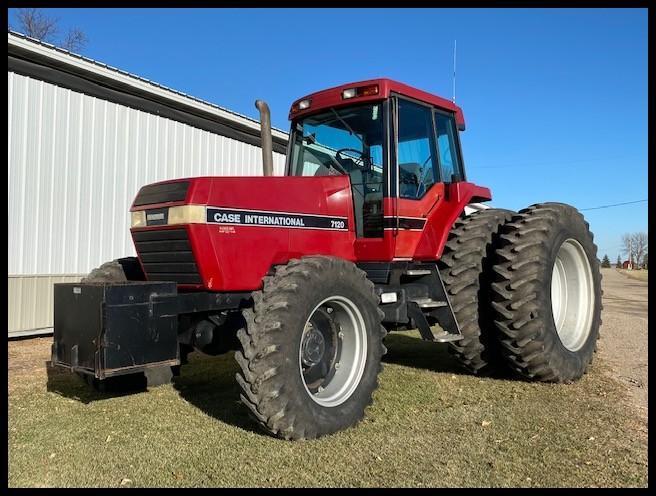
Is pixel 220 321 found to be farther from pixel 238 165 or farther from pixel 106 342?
pixel 238 165

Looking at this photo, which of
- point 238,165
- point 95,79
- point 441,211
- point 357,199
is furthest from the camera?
point 238,165

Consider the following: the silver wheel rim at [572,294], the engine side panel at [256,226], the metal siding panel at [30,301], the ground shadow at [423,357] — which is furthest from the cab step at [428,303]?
the metal siding panel at [30,301]

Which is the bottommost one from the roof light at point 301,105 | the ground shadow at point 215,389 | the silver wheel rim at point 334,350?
the ground shadow at point 215,389

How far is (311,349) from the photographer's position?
441cm

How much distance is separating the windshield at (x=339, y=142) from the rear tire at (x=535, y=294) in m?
1.50

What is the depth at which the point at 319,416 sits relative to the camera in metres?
4.04

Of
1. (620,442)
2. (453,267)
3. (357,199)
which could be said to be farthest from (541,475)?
(357,199)

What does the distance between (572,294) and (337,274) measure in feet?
11.4

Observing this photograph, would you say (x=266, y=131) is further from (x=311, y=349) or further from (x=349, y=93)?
(x=311, y=349)

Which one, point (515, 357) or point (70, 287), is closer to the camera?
point (70, 287)

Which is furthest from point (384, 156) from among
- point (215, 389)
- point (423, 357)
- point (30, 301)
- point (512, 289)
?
point (30, 301)

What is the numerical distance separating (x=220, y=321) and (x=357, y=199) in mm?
1707

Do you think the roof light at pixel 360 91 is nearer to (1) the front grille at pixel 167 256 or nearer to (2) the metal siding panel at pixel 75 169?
(1) the front grille at pixel 167 256

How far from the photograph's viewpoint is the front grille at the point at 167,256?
14.3 ft
